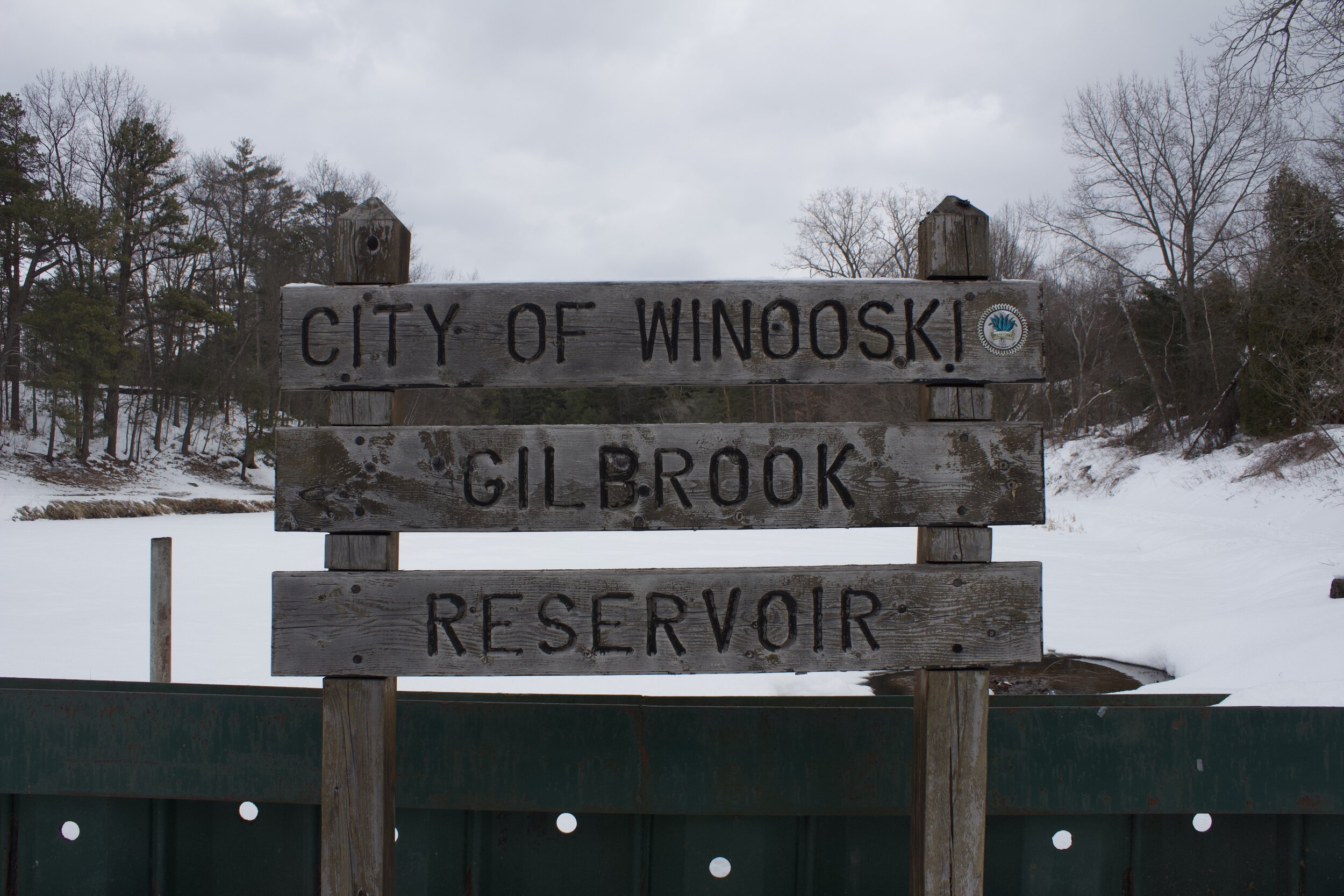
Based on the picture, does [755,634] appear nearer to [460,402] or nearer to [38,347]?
[460,402]

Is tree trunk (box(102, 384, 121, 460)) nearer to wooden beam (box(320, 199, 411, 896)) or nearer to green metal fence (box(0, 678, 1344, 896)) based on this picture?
green metal fence (box(0, 678, 1344, 896))

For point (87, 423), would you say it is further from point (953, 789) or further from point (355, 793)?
point (953, 789)

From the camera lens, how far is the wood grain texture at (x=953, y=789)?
2.34 meters

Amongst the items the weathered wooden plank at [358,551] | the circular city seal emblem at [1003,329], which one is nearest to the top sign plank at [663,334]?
the circular city seal emblem at [1003,329]

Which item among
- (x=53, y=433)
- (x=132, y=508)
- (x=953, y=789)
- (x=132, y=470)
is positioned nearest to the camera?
(x=953, y=789)

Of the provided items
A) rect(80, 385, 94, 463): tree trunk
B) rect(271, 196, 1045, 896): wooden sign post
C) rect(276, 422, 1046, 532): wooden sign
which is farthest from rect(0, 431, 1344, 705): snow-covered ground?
rect(80, 385, 94, 463): tree trunk

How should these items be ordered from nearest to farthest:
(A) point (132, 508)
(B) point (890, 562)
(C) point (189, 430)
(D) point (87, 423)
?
(B) point (890, 562) < (A) point (132, 508) < (D) point (87, 423) < (C) point (189, 430)

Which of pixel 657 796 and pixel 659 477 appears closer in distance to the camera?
pixel 659 477

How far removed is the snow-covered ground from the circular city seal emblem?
275 cm

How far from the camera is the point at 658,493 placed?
2.41 m

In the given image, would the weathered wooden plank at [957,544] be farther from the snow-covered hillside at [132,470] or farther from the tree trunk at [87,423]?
the tree trunk at [87,423]

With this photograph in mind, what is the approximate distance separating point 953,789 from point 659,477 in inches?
47.9

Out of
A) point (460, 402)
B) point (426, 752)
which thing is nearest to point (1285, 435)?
point (426, 752)

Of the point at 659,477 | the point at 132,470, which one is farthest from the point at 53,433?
the point at 659,477
